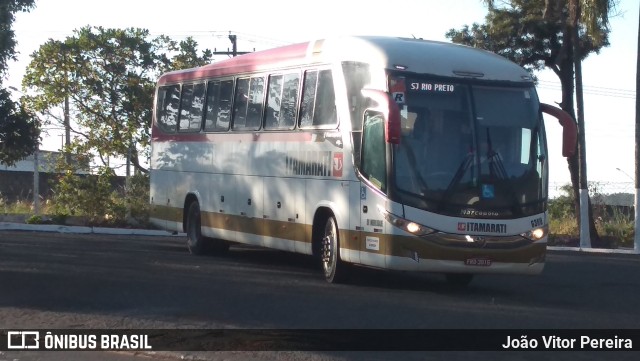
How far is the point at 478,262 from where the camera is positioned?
14.0 meters

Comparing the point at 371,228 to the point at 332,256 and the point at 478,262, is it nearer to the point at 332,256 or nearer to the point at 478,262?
the point at 332,256

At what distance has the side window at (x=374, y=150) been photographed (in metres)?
14.1

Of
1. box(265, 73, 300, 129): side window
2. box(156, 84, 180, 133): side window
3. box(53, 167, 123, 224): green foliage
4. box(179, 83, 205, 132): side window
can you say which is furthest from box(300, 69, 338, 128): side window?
box(53, 167, 123, 224): green foliage

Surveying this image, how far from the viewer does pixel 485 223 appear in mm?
13969

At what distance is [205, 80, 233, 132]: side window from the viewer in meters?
19.5

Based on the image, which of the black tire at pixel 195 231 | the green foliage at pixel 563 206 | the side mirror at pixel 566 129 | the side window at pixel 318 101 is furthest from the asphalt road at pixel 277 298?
the green foliage at pixel 563 206

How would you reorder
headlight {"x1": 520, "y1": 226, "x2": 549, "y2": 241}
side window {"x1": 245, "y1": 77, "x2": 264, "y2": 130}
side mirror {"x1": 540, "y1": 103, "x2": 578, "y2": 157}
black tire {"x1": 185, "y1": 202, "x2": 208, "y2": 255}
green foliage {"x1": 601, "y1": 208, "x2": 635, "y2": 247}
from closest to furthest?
headlight {"x1": 520, "y1": 226, "x2": 549, "y2": 241} → side mirror {"x1": 540, "y1": 103, "x2": 578, "y2": 157} → side window {"x1": 245, "y1": 77, "x2": 264, "y2": 130} → black tire {"x1": 185, "y1": 202, "x2": 208, "y2": 255} → green foliage {"x1": 601, "y1": 208, "x2": 635, "y2": 247}

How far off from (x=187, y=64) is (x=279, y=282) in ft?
81.8

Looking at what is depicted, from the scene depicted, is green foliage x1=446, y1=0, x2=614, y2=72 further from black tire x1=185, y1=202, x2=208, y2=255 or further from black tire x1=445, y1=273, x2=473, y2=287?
black tire x1=445, y1=273, x2=473, y2=287

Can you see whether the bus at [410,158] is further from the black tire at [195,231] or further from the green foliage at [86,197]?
the green foliage at [86,197]

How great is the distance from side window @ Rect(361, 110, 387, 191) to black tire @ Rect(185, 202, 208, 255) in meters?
6.98

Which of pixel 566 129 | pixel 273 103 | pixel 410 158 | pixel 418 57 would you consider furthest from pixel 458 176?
pixel 273 103

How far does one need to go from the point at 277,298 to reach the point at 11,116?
705 inches

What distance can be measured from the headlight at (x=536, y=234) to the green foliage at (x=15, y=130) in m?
18.6
